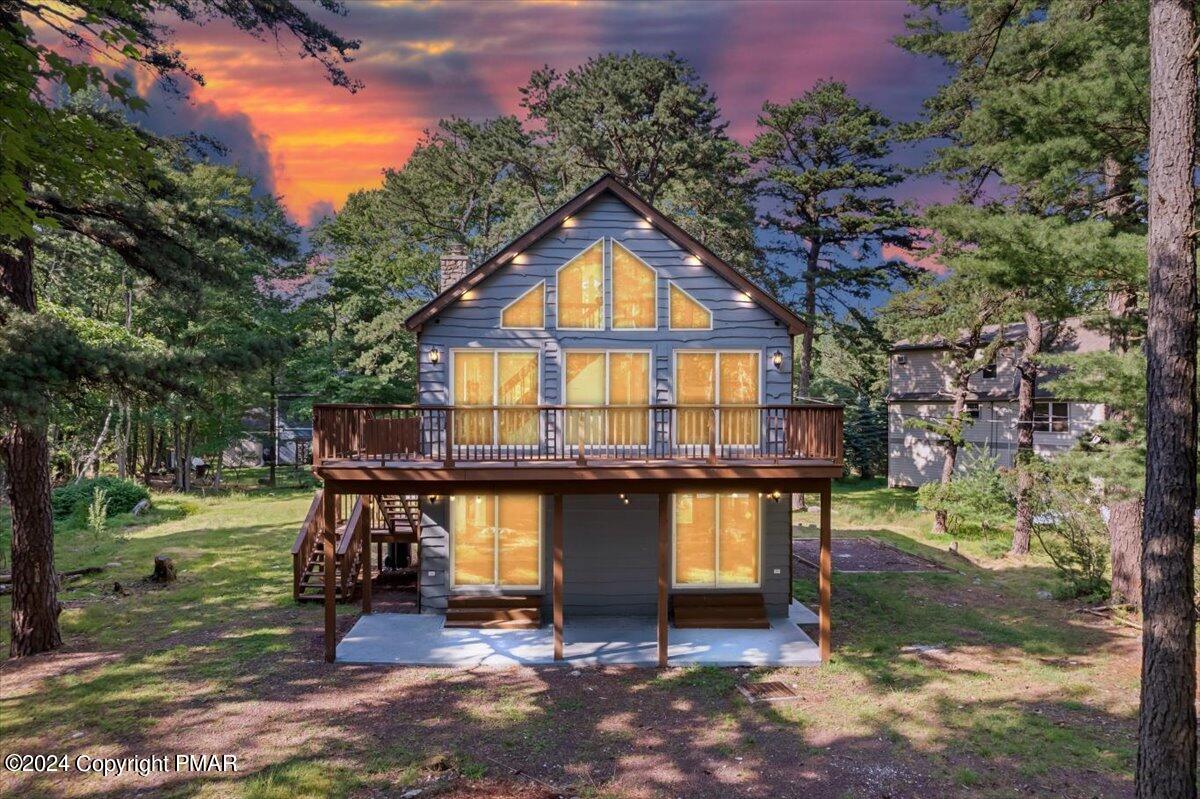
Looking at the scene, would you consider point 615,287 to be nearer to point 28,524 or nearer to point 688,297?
point 688,297

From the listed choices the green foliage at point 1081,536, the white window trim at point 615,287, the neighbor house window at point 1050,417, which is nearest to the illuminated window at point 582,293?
the white window trim at point 615,287

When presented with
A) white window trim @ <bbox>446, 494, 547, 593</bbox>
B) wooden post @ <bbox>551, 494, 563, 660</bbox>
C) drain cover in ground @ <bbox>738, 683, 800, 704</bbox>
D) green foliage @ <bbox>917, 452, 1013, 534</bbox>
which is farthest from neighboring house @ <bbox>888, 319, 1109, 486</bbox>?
wooden post @ <bbox>551, 494, 563, 660</bbox>

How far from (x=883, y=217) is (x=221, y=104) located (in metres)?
23.7

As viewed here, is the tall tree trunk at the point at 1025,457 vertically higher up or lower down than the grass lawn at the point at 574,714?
higher up

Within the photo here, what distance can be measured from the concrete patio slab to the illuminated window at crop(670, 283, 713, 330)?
554 centimetres

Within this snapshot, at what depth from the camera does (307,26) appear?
30.8 ft

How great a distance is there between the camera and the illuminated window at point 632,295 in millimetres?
11766

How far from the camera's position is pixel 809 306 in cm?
2778

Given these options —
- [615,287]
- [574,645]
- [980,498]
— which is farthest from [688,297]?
[980,498]

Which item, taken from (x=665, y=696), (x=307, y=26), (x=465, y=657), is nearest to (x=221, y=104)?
(x=307, y=26)

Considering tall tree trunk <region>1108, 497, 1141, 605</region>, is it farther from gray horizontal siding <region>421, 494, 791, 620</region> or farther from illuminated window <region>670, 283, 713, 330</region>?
illuminated window <region>670, 283, 713, 330</region>

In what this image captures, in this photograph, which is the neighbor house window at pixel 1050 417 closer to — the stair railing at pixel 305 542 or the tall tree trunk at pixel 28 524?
the stair railing at pixel 305 542

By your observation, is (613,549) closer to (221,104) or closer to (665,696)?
(665,696)

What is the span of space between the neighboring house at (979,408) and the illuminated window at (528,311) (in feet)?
61.6
